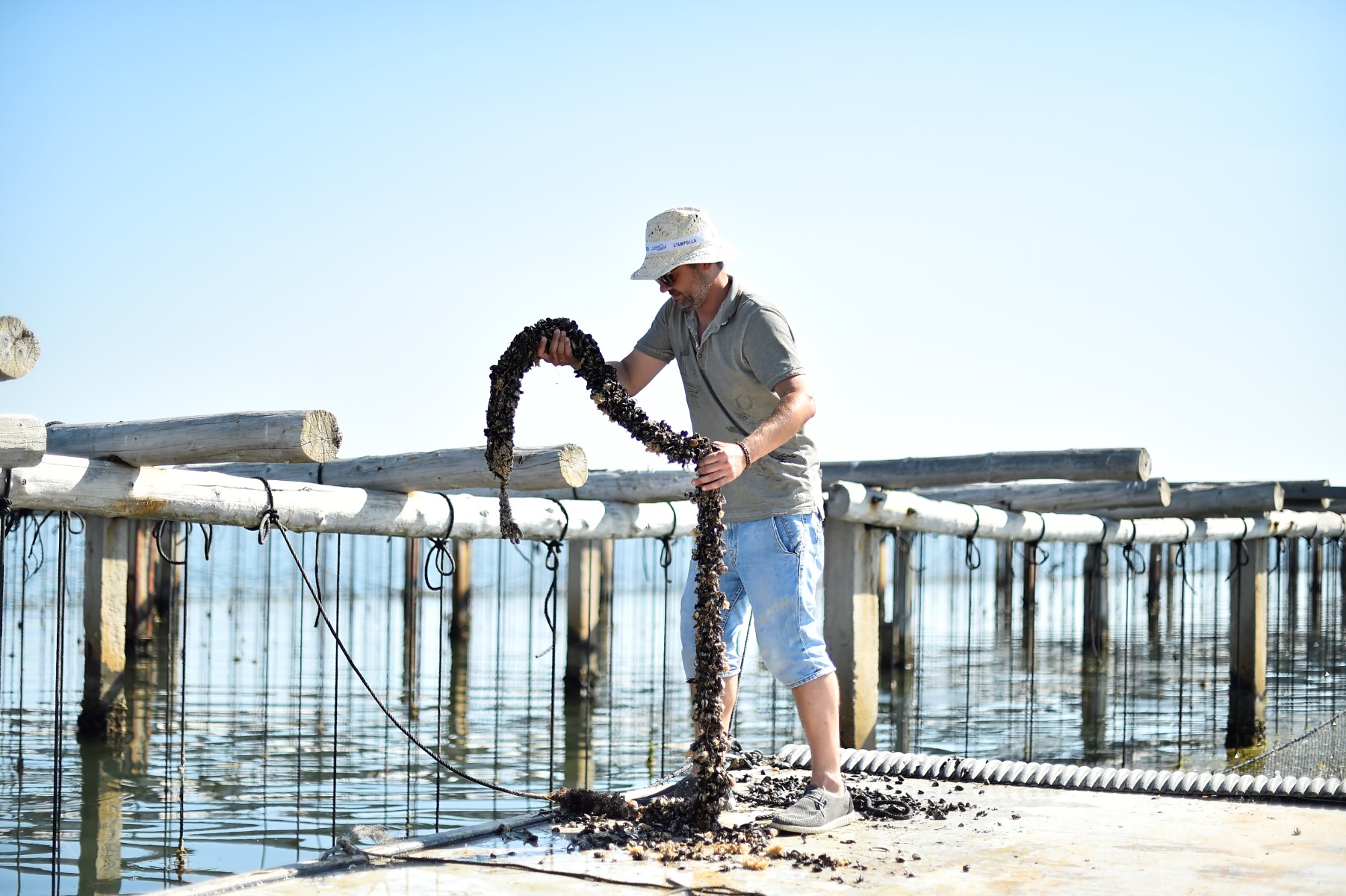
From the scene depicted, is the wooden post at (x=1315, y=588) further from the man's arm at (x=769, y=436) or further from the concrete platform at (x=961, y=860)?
the man's arm at (x=769, y=436)

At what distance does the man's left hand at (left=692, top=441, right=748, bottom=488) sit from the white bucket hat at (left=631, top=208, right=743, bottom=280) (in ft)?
2.07

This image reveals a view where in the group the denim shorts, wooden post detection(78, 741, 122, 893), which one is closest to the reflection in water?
wooden post detection(78, 741, 122, 893)

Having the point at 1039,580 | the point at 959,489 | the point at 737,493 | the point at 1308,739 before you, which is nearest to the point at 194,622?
the point at 959,489

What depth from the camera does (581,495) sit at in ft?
26.9

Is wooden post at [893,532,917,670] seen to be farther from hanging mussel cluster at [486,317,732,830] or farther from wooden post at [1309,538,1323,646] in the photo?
hanging mussel cluster at [486,317,732,830]

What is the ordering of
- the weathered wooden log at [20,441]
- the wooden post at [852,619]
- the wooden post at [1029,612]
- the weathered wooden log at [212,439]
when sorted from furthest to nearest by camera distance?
the wooden post at [1029,612], the wooden post at [852,619], the weathered wooden log at [212,439], the weathered wooden log at [20,441]

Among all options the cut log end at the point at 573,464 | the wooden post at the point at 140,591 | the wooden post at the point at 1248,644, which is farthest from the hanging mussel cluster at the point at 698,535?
the wooden post at the point at 140,591

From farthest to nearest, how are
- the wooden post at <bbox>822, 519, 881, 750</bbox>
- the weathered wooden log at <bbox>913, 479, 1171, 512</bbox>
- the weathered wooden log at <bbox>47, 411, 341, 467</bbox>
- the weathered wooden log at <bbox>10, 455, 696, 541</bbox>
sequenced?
the weathered wooden log at <bbox>913, 479, 1171, 512</bbox> → the wooden post at <bbox>822, 519, 881, 750</bbox> → the weathered wooden log at <bbox>47, 411, 341, 467</bbox> → the weathered wooden log at <bbox>10, 455, 696, 541</bbox>

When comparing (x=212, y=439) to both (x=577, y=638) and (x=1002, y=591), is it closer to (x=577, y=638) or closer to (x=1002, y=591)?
(x=577, y=638)

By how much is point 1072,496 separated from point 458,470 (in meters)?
5.87

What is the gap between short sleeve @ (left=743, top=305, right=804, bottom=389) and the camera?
13.4 ft

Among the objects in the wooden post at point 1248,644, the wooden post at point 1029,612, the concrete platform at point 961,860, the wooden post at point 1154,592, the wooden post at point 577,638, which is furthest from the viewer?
the wooden post at point 1154,592

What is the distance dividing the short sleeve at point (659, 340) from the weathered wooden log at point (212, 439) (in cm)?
125

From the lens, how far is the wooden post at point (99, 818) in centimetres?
609
